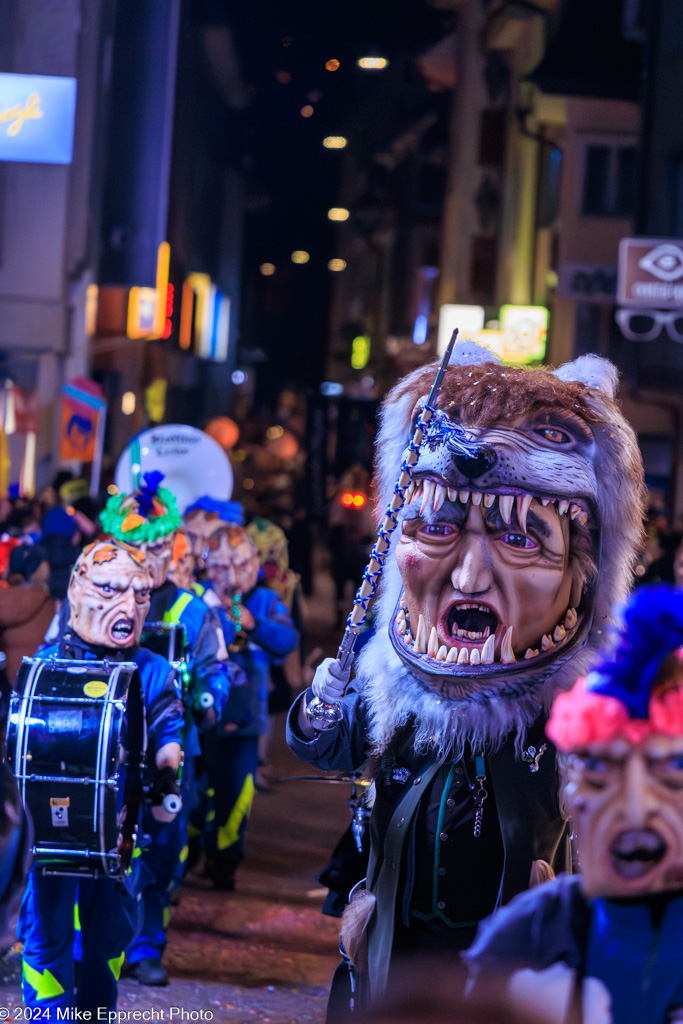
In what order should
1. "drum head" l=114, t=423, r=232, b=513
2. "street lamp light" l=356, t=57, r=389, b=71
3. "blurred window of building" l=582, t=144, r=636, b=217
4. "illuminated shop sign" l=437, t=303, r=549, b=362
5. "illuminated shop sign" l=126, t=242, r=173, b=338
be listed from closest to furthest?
"drum head" l=114, t=423, r=232, b=513 < "street lamp light" l=356, t=57, r=389, b=71 < "illuminated shop sign" l=126, t=242, r=173, b=338 < "blurred window of building" l=582, t=144, r=636, b=217 < "illuminated shop sign" l=437, t=303, r=549, b=362

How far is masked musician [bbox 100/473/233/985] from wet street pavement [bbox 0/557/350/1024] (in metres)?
0.21

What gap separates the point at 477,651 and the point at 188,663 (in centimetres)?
256

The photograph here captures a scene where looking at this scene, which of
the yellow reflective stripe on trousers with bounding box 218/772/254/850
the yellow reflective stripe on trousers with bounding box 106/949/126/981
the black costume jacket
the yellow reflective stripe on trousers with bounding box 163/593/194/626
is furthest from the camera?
the yellow reflective stripe on trousers with bounding box 218/772/254/850

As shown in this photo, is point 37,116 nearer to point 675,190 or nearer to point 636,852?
point 675,190

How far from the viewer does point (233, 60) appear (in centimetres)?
1530

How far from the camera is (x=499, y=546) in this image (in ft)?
10.4

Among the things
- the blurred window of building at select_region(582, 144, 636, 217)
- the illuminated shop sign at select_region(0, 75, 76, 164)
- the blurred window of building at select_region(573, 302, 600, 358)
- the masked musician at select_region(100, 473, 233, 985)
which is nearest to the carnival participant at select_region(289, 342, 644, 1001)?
the masked musician at select_region(100, 473, 233, 985)

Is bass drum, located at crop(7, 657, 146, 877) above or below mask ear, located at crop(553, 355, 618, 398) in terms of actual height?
below

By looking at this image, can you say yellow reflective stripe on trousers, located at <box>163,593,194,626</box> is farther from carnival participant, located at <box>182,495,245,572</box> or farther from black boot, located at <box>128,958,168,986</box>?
black boot, located at <box>128,958,168,986</box>

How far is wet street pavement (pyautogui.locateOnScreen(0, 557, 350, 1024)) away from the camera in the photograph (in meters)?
5.14

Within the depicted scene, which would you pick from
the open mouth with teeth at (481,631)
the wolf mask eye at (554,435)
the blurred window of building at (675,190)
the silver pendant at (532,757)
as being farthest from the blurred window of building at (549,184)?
the silver pendant at (532,757)

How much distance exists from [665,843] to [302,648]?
7.32m

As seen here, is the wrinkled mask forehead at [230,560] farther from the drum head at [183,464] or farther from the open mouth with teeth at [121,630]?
the open mouth with teeth at [121,630]

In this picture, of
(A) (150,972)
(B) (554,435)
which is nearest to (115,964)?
(A) (150,972)
